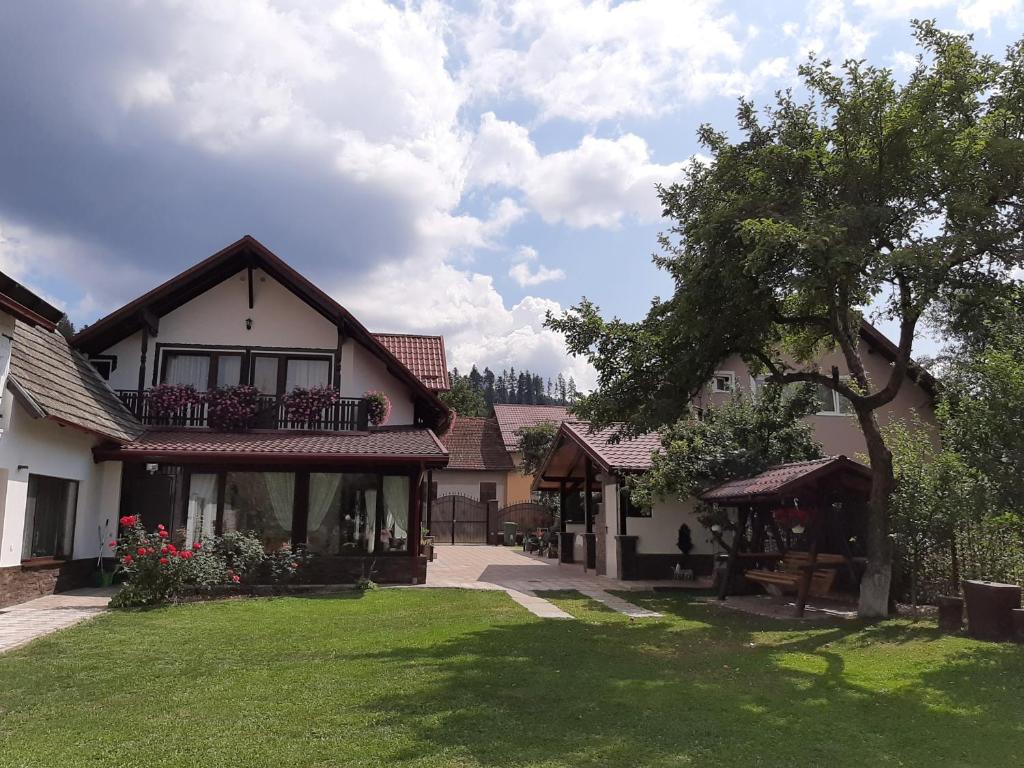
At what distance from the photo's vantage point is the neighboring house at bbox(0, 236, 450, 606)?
1380 centimetres

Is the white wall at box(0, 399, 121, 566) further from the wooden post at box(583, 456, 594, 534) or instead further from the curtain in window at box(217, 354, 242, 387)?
the wooden post at box(583, 456, 594, 534)

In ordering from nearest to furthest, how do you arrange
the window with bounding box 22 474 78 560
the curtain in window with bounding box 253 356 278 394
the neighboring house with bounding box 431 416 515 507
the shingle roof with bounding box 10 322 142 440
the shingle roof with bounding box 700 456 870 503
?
1. the shingle roof with bounding box 10 322 142 440
2. the shingle roof with bounding box 700 456 870 503
3. the window with bounding box 22 474 78 560
4. the curtain in window with bounding box 253 356 278 394
5. the neighboring house with bounding box 431 416 515 507

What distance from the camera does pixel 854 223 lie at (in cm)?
965

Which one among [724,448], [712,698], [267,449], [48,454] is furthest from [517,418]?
[712,698]

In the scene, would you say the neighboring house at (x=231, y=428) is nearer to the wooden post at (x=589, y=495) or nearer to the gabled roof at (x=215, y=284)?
the gabled roof at (x=215, y=284)

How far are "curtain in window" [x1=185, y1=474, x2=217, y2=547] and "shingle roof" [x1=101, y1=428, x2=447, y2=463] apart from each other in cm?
83

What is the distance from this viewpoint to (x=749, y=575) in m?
13.4

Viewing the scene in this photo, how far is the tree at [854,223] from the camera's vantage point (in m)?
9.66

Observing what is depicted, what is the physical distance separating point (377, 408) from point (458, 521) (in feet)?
55.2

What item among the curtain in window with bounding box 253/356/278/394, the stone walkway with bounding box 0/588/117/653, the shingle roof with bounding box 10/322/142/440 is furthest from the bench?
the shingle roof with bounding box 10/322/142/440

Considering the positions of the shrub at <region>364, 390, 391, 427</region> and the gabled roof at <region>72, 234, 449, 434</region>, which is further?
the shrub at <region>364, 390, 391, 427</region>

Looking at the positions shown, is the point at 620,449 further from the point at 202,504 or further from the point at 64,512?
the point at 64,512

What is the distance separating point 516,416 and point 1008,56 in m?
33.8

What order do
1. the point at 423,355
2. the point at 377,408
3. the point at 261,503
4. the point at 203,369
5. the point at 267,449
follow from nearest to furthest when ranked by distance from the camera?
the point at 267,449 → the point at 261,503 → the point at 377,408 → the point at 203,369 → the point at 423,355
